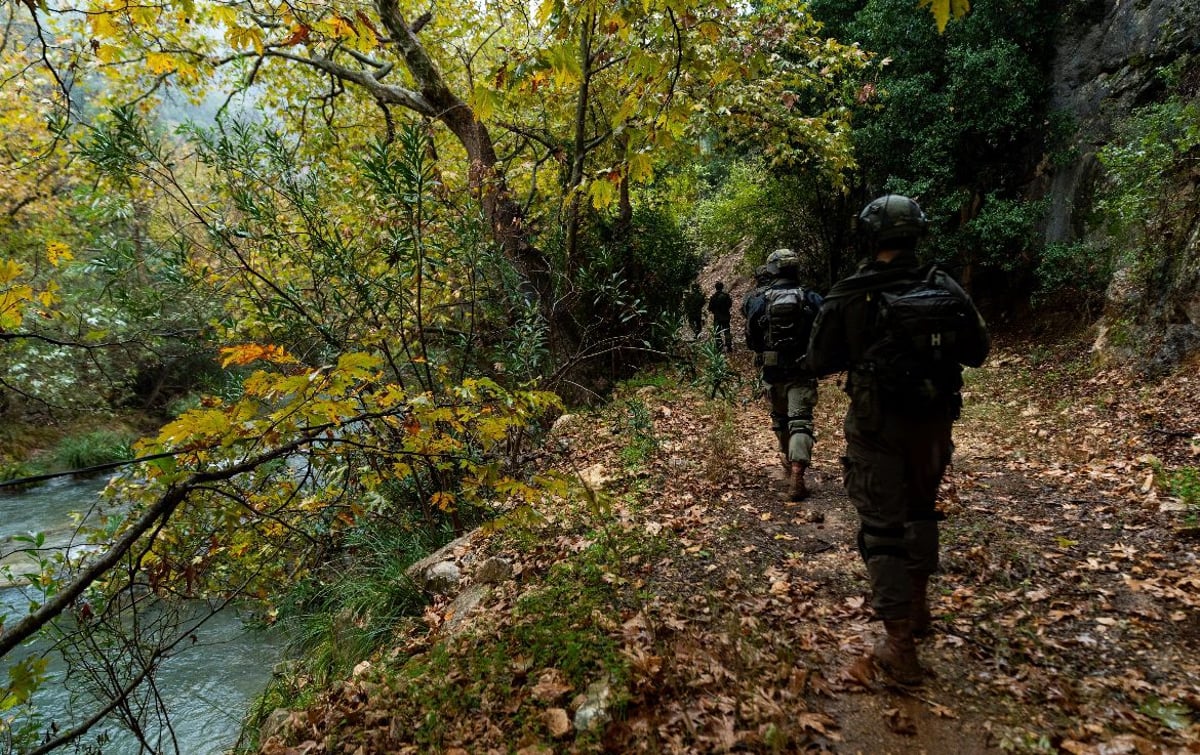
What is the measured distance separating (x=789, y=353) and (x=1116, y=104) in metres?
10.2

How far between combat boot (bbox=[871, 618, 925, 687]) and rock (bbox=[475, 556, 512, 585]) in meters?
2.78

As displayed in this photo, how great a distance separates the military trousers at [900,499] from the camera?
110 inches

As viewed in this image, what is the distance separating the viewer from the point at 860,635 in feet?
10.6

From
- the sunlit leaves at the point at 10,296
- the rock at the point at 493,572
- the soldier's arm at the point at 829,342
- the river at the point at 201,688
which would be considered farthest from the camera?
the river at the point at 201,688

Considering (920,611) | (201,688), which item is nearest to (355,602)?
(201,688)

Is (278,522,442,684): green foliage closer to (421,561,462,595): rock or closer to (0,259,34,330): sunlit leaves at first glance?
(421,561,462,595): rock

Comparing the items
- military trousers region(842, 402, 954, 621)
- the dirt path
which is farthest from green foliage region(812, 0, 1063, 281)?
military trousers region(842, 402, 954, 621)

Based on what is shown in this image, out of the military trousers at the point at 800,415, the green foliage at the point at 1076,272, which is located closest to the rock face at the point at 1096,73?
the green foliage at the point at 1076,272

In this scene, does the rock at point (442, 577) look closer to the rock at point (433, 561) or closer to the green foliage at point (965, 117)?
the rock at point (433, 561)

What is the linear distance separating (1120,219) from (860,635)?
947 cm

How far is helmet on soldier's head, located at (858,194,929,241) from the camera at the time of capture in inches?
114

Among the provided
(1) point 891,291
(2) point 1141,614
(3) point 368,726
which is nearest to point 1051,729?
(2) point 1141,614

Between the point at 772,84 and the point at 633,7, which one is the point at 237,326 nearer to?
the point at 633,7

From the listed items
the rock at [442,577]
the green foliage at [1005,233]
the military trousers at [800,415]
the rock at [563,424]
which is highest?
the green foliage at [1005,233]
